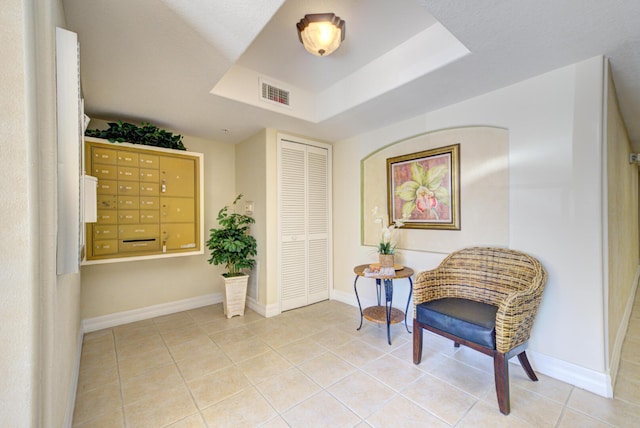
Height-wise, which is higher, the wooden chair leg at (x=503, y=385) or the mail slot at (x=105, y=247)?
the mail slot at (x=105, y=247)

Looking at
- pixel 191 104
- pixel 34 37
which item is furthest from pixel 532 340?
pixel 191 104

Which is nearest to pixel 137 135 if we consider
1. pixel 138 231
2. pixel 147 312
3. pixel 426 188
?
pixel 138 231

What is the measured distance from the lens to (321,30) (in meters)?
1.82

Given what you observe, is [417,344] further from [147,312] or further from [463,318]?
[147,312]

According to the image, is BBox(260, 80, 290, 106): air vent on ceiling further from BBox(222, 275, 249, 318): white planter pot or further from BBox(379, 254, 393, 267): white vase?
BBox(222, 275, 249, 318): white planter pot

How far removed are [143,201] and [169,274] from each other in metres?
1.10

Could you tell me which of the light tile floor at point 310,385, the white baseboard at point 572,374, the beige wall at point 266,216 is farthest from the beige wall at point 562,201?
the beige wall at point 266,216

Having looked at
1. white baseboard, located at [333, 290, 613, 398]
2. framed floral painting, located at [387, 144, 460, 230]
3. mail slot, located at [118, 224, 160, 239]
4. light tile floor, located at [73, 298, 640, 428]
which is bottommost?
light tile floor, located at [73, 298, 640, 428]

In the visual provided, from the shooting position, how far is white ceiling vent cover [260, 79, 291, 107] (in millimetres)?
2691

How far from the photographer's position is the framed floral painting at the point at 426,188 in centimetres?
265

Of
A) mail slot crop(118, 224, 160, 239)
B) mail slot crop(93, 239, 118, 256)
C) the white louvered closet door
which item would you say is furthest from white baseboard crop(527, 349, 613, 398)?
mail slot crop(93, 239, 118, 256)

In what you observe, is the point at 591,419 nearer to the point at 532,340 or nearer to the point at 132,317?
the point at 532,340

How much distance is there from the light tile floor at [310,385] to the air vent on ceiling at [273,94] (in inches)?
97.3

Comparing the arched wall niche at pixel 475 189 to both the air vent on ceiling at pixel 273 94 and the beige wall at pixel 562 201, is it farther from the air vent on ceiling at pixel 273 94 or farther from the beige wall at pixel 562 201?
the air vent on ceiling at pixel 273 94
